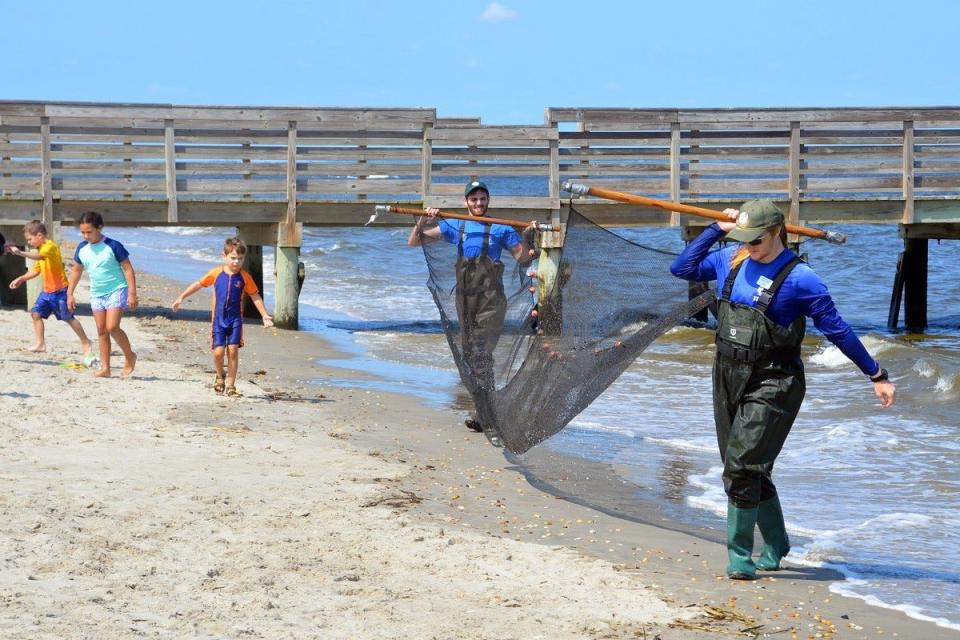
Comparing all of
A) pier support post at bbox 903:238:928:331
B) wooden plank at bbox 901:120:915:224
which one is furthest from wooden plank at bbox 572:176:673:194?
pier support post at bbox 903:238:928:331

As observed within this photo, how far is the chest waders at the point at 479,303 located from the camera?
9.30 m

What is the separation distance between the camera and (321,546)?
632 centimetres

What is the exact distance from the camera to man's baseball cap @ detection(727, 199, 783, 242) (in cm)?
589

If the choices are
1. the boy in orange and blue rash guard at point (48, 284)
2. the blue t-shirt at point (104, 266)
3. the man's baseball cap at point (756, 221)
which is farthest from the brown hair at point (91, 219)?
the man's baseball cap at point (756, 221)

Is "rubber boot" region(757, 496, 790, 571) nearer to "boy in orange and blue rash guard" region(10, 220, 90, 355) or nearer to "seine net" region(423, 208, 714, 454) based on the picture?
"seine net" region(423, 208, 714, 454)

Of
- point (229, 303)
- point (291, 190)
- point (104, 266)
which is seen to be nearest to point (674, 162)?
point (291, 190)

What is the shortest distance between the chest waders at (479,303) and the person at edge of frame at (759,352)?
320 centimetres

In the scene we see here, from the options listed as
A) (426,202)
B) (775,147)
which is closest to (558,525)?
(426,202)

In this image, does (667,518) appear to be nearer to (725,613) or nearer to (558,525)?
(558,525)

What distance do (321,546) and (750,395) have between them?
2233 millimetres

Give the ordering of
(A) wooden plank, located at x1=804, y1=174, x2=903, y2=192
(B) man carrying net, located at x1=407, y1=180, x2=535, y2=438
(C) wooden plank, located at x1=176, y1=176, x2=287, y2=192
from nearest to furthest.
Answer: (B) man carrying net, located at x1=407, y1=180, x2=535, y2=438, (C) wooden plank, located at x1=176, y1=176, x2=287, y2=192, (A) wooden plank, located at x1=804, y1=174, x2=903, y2=192

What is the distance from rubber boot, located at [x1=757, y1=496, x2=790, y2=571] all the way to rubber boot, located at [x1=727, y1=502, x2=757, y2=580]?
0.53ft

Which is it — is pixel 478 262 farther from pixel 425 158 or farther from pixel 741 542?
pixel 425 158

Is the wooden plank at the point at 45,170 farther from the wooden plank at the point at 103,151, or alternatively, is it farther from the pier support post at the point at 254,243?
the pier support post at the point at 254,243
